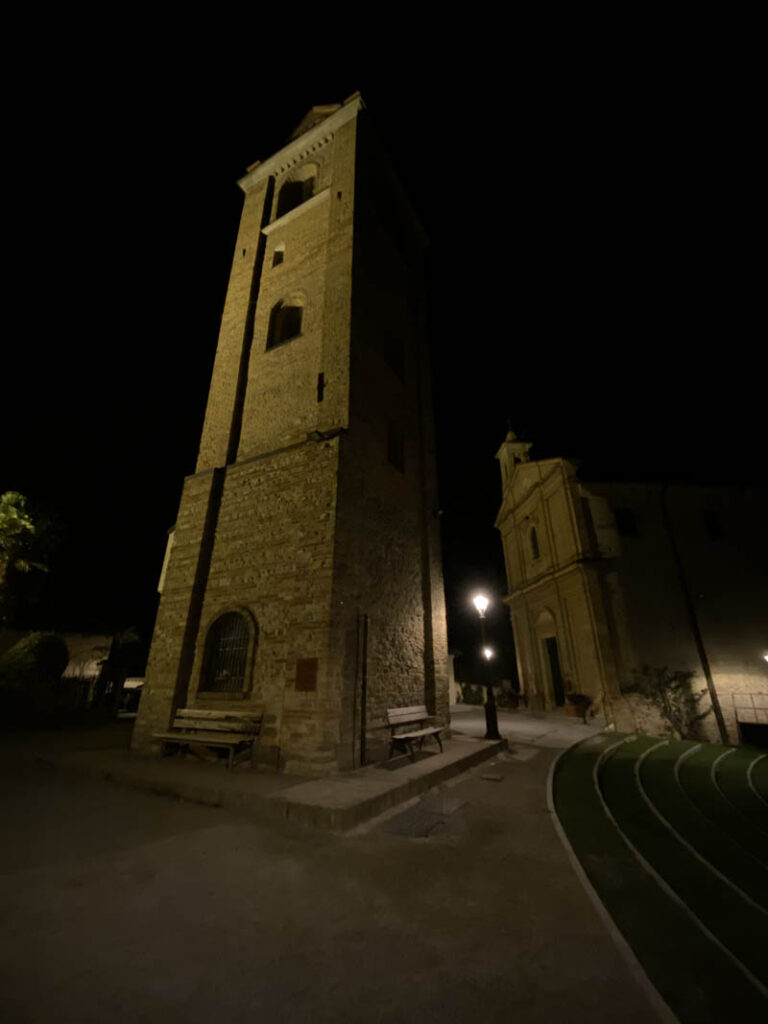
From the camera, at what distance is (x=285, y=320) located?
40.8ft

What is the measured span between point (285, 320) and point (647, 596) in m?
15.8

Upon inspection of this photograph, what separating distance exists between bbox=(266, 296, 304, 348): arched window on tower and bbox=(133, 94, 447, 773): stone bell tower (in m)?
0.04

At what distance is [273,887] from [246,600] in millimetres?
5626

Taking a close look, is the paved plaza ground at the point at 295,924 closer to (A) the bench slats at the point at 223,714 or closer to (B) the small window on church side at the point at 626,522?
(A) the bench slats at the point at 223,714

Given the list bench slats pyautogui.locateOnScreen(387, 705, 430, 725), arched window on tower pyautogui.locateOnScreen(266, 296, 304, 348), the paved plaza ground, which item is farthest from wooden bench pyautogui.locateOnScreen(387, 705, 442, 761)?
arched window on tower pyautogui.locateOnScreen(266, 296, 304, 348)

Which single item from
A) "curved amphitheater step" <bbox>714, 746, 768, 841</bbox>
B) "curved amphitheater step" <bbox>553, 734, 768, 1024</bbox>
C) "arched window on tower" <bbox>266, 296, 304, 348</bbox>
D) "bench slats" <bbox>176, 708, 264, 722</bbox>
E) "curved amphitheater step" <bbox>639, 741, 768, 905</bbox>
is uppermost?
"arched window on tower" <bbox>266, 296, 304, 348</bbox>

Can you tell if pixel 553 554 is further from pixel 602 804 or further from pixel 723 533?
pixel 602 804

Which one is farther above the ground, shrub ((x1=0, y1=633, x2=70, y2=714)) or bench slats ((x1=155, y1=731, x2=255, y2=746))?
shrub ((x1=0, y1=633, x2=70, y2=714))

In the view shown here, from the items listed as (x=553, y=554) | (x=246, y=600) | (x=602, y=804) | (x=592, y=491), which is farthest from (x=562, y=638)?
(x=246, y=600)

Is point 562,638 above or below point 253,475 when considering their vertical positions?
below

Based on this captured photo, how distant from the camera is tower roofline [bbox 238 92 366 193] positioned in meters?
14.7

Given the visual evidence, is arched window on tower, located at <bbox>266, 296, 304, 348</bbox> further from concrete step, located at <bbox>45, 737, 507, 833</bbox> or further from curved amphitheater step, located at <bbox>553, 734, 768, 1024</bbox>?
curved amphitheater step, located at <bbox>553, 734, 768, 1024</bbox>

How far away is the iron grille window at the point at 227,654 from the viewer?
828 centimetres

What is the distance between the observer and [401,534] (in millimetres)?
10352
